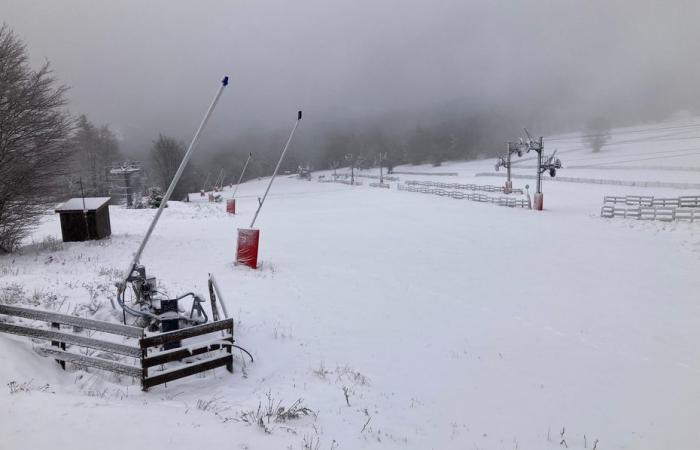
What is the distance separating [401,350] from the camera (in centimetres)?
972

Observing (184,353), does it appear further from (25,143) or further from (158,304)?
(25,143)

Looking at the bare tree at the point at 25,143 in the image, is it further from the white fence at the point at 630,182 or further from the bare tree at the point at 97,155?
the white fence at the point at 630,182

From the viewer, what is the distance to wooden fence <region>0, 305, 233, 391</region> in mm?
6633

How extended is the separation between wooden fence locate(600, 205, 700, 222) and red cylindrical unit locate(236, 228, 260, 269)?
29081mm

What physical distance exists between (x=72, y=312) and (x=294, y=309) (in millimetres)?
5531

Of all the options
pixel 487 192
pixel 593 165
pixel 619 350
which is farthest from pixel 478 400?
pixel 593 165

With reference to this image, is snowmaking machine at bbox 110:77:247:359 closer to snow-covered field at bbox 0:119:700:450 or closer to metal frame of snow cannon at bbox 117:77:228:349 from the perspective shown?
metal frame of snow cannon at bbox 117:77:228:349

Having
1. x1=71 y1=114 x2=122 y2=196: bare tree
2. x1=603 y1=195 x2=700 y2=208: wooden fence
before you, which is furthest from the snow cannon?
x1=71 y1=114 x2=122 y2=196: bare tree

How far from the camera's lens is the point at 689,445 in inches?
256

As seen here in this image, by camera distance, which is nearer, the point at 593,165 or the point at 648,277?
the point at 648,277

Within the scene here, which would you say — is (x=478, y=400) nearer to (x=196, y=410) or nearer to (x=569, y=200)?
(x=196, y=410)

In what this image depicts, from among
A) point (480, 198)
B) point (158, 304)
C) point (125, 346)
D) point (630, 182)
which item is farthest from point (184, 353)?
point (630, 182)

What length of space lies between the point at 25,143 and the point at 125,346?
52.4 ft

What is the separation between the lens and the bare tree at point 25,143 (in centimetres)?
1691
